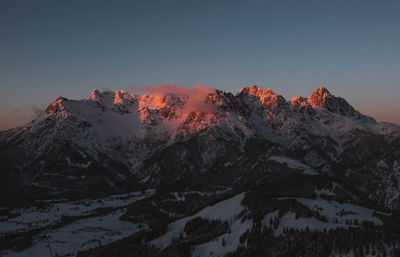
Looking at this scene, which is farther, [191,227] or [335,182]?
[335,182]

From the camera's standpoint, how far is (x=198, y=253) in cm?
8275

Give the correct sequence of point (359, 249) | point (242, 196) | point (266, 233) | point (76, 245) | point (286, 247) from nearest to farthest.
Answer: point (359, 249)
point (286, 247)
point (266, 233)
point (242, 196)
point (76, 245)

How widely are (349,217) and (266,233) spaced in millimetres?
21789

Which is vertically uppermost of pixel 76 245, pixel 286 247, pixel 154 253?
pixel 286 247

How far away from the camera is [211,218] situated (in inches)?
4621

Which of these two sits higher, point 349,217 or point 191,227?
point 349,217

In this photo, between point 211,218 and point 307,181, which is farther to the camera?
point 307,181

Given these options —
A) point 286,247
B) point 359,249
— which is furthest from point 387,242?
point 286,247

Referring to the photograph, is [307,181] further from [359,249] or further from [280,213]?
[359,249]

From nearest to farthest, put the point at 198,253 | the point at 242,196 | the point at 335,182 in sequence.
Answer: the point at 198,253 < the point at 242,196 < the point at 335,182

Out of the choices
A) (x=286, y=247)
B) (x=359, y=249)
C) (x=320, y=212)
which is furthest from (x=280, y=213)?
(x=359, y=249)

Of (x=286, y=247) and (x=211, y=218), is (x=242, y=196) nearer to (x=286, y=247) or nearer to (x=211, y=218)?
(x=211, y=218)

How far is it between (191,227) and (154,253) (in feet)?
68.2

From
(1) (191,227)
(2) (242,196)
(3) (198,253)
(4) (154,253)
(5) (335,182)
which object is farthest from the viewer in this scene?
(5) (335,182)
